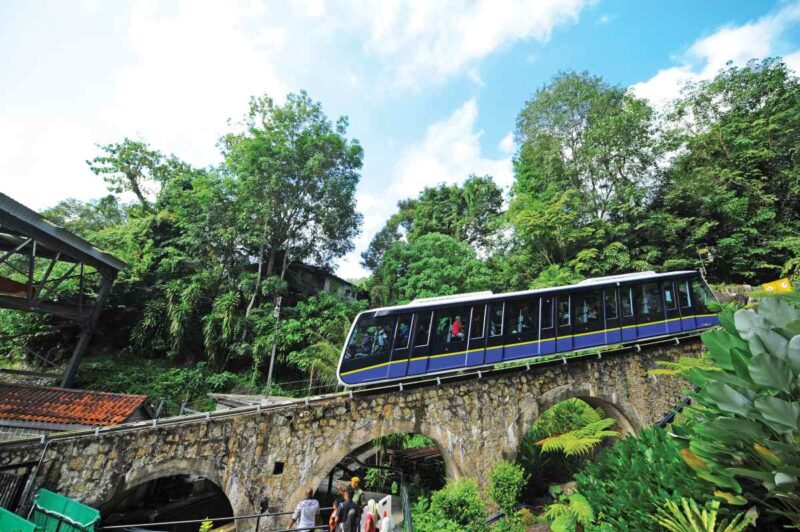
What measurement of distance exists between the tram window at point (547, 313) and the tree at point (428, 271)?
6.24 m

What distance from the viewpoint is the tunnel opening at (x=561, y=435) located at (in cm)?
1040

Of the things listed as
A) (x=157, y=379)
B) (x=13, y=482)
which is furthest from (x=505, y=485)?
(x=157, y=379)

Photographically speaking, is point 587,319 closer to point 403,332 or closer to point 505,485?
point 505,485

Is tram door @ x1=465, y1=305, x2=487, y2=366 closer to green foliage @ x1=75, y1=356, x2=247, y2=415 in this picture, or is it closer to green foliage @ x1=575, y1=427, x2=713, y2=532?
green foliage @ x1=575, y1=427, x2=713, y2=532

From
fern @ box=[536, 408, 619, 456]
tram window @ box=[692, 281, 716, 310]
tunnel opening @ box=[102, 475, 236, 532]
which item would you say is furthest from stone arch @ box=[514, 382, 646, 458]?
tunnel opening @ box=[102, 475, 236, 532]

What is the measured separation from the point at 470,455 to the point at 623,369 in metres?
6.19

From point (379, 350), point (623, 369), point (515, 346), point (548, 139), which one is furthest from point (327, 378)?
point (548, 139)

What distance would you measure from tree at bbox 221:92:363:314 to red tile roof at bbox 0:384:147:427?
7833mm

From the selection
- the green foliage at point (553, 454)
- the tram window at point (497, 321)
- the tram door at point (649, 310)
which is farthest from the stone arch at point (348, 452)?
the tram door at point (649, 310)

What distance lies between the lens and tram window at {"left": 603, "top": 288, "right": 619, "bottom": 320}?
1180 cm

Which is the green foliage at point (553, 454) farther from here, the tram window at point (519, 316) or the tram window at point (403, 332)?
the tram window at point (403, 332)

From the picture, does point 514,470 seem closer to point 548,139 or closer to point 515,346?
point 515,346

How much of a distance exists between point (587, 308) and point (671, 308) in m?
3.49

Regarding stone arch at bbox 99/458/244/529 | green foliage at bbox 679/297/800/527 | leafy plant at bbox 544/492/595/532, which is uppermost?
green foliage at bbox 679/297/800/527
